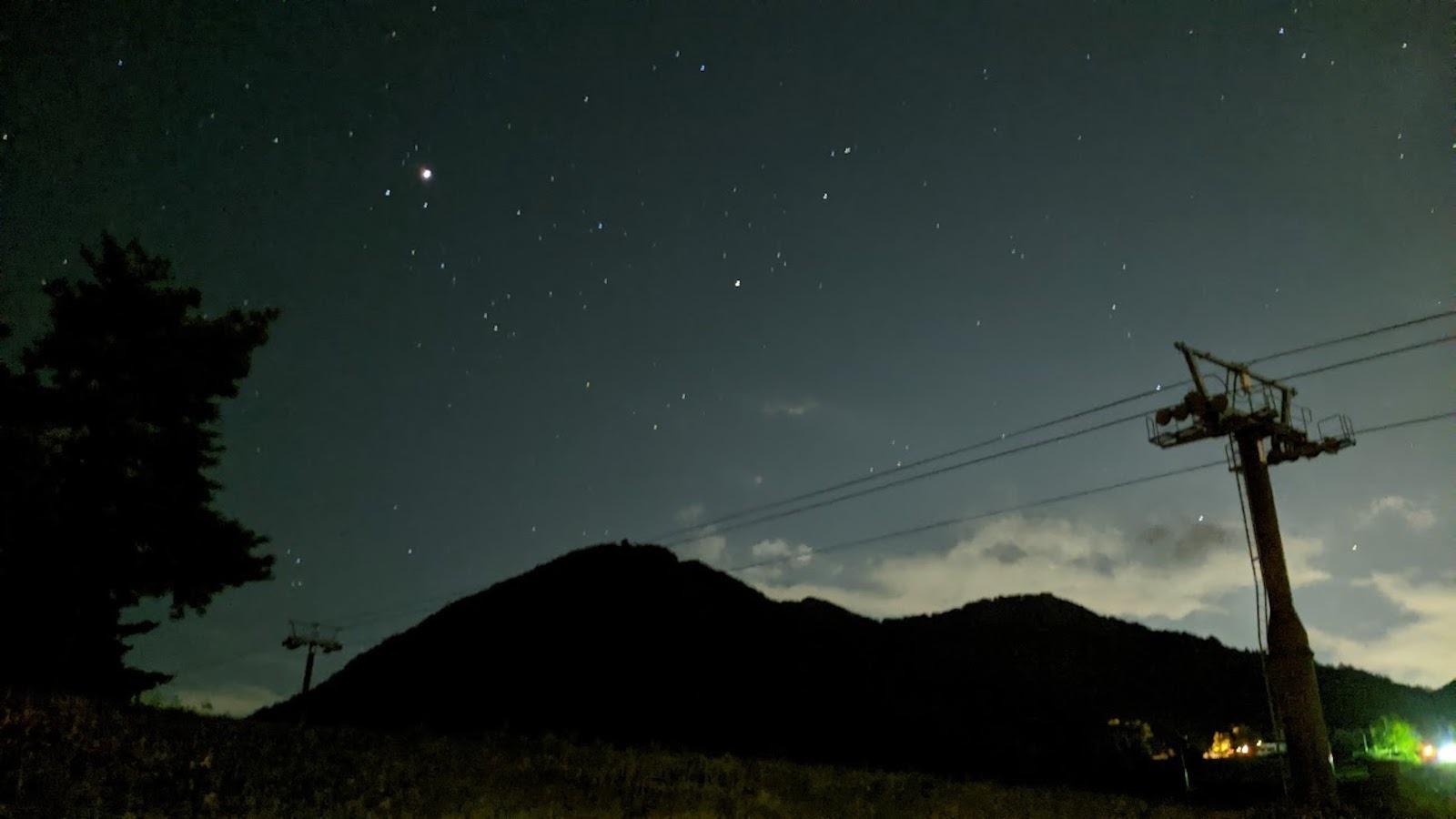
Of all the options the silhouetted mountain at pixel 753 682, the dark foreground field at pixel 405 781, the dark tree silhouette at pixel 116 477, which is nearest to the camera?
the dark foreground field at pixel 405 781

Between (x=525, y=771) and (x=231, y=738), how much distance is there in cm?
535

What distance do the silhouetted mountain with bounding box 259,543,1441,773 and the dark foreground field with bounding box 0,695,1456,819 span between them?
13.1 meters

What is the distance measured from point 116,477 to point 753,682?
85.7 ft

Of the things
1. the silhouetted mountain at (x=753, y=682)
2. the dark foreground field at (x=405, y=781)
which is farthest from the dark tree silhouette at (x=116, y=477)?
the silhouetted mountain at (x=753, y=682)

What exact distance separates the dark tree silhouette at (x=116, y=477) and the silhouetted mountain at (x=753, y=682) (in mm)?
13507

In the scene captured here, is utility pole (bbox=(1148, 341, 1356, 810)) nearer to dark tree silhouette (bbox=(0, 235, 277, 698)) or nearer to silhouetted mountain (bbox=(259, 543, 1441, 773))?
silhouetted mountain (bbox=(259, 543, 1441, 773))

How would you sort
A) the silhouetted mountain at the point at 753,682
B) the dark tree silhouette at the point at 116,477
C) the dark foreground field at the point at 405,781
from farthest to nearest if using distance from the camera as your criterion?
1. the silhouetted mountain at the point at 753,682
2. the dark tree silhouette at the point at 116,477
3. the dark foreground field at the point at 405,781

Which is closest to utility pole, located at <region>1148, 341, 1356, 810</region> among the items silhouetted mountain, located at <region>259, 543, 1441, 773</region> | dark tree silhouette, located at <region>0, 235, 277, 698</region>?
silhouetted mountain, located at <region>259, 543, 1441, 773</region>

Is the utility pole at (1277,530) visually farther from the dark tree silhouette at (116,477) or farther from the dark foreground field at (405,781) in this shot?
the dark tree silhouette at (116,477)

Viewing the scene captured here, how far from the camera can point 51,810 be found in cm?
1079

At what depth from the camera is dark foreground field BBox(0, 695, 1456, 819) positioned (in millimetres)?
12211

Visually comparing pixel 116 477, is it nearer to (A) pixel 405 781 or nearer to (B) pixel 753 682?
(A) pixel 405 781

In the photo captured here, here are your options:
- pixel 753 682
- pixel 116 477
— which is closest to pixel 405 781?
pixel 116 477

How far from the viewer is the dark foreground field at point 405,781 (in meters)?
12.2
